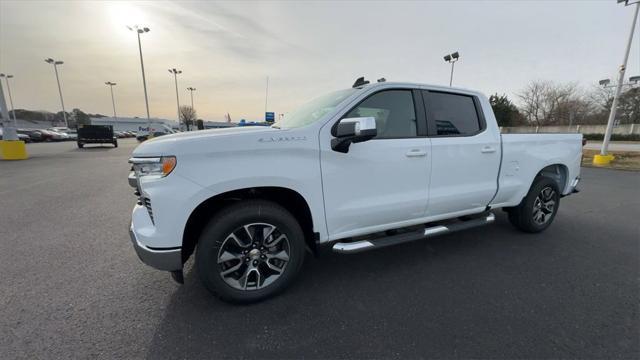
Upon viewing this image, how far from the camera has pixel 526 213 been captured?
13.1ft

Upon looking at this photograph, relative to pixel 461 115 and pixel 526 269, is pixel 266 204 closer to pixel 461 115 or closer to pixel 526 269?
pixel 461 115

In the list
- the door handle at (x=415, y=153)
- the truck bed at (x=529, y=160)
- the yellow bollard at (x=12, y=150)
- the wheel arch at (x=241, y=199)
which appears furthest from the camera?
the yellow bollard at (x=12, y=150)

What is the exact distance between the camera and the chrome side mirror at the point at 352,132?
224 centimetres

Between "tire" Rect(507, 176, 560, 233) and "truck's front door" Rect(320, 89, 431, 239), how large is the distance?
1995 mm

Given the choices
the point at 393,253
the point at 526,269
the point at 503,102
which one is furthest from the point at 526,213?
the point at 503,102

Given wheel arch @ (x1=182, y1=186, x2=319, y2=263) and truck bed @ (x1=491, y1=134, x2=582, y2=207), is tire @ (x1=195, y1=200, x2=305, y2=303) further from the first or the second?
A: truck bed @ (x1=491, y1=134, x2=582, y2=207)

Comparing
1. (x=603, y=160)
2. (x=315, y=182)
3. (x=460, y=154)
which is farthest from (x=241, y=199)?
(x=603, y=160)

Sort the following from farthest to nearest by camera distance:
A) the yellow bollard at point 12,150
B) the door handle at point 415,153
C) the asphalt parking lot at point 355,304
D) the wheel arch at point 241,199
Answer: the yellow bollard at point 12,150 < the door handle at point 415,153 < the wheel arch at point 241,199 < the asphalt parking lot at point 355,304

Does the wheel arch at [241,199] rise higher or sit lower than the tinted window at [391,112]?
lower

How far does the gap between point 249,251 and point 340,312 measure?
93 cm

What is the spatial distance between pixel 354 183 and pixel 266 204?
0.84 m

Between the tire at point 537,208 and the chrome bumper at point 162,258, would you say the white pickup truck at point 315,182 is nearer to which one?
the chrome bumper at point 162,258

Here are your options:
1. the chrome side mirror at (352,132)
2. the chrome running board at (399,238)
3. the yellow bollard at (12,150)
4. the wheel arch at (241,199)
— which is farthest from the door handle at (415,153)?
the yellow bollard at (12,150)

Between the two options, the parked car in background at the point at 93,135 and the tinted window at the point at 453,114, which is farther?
the parked car in background at the point at 93,135
